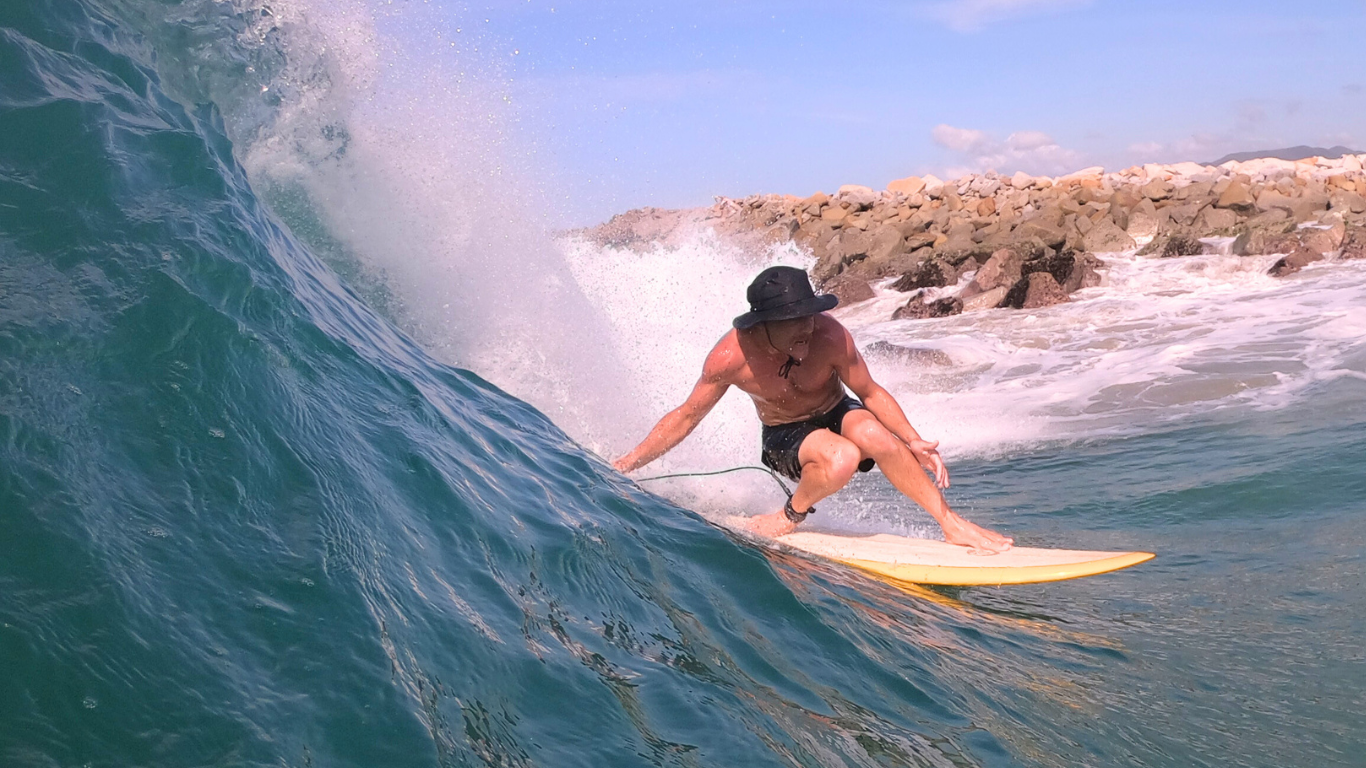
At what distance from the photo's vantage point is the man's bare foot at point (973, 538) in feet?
15.6

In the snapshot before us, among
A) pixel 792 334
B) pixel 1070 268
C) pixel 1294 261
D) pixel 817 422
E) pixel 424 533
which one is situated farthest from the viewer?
pixel 1070 268

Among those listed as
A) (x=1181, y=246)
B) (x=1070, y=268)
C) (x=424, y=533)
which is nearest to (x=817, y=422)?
(x=424, y=533)

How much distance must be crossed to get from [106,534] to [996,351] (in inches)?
456

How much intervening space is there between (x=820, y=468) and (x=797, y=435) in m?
0.23

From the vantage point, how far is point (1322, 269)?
1509cm

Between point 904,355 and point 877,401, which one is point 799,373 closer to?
point 877,401

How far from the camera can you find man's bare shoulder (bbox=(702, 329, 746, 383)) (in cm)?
476

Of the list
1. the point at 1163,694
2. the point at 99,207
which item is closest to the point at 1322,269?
the point at 1163,694

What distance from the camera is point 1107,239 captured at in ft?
62.3

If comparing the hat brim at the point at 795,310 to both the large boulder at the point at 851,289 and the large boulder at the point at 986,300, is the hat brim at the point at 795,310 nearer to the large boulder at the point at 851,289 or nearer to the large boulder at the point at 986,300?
the large boulder at the point at 986,300

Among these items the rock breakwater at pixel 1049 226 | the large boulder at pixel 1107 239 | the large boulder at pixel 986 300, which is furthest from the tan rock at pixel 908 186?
the large boulder at pixel 986 300

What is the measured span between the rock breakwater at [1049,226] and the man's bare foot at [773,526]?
724cm

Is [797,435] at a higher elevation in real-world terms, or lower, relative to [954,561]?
higher

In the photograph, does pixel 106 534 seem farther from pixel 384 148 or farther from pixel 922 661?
pixel 384 148
